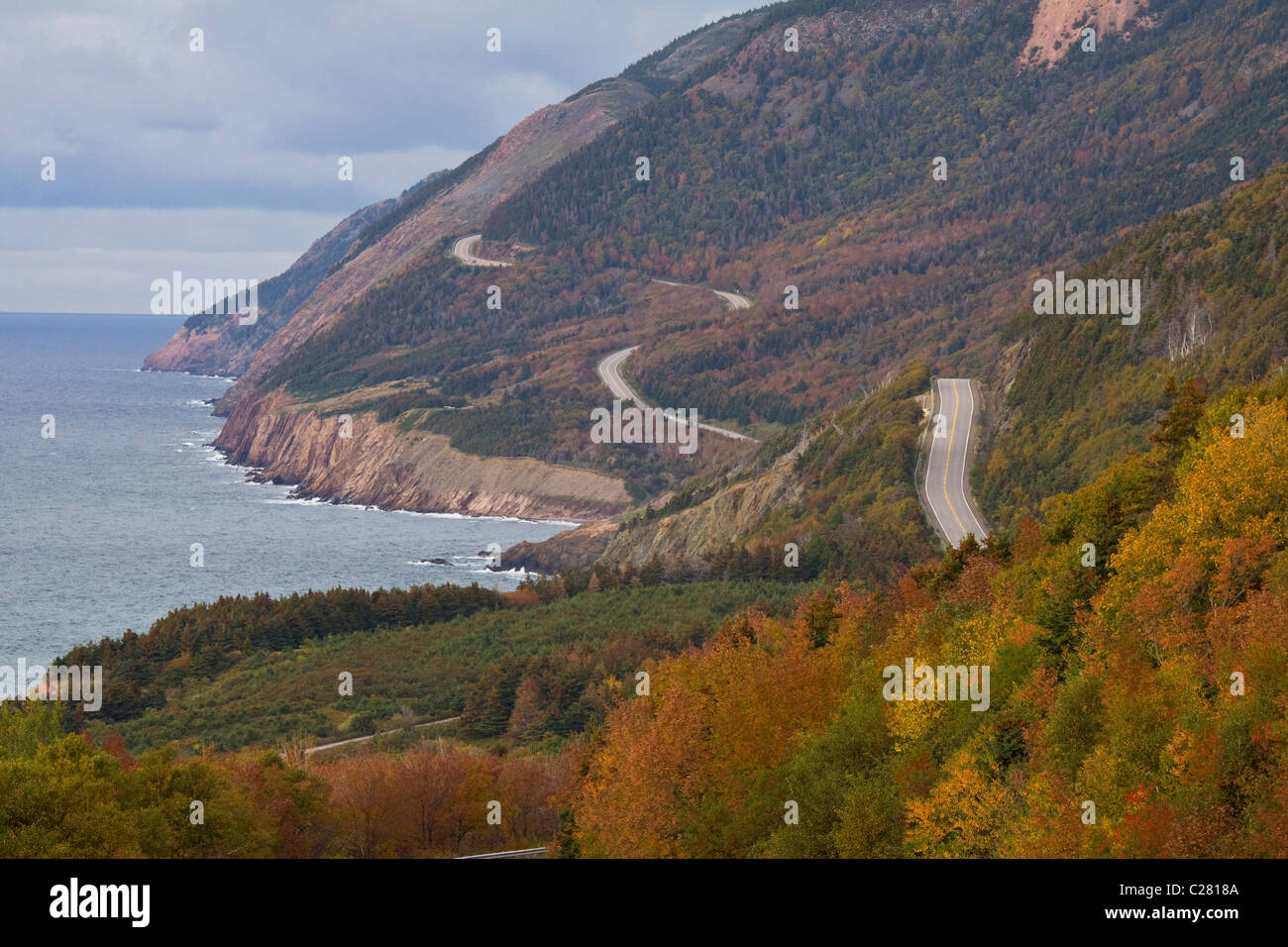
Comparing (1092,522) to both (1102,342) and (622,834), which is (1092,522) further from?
(1102,342)

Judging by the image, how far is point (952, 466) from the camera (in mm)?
105625

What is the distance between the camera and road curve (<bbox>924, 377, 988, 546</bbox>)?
94.7 metres

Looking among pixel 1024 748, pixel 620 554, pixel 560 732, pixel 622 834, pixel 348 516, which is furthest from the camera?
pixel 348 516

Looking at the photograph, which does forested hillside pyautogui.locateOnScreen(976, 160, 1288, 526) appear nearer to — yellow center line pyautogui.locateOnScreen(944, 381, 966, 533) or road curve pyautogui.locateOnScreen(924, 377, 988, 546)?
road curve pyautogui.locateOnScreen(924, 377, 988, 546)

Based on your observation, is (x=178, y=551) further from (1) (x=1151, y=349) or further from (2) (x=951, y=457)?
(1) (x=1151, y=349)

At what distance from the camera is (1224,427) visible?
48.7 meters

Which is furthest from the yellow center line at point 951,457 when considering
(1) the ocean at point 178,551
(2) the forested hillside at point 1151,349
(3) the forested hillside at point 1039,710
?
(1) the ocean at point 178,551

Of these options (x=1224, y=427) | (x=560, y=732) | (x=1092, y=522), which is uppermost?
(x=1224, y=427)

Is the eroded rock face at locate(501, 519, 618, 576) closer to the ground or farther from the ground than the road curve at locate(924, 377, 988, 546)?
closer to the ground

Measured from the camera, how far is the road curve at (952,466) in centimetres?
9469

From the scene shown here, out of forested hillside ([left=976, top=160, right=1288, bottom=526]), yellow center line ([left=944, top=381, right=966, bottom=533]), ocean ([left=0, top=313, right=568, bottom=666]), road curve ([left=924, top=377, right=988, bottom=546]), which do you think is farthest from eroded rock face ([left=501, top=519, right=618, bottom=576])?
forested hillside ([left=976, top=160, right=1288, bottom=526])

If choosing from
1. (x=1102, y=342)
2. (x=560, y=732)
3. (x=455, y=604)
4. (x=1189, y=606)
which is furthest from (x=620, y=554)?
(x=1189, y=606)
